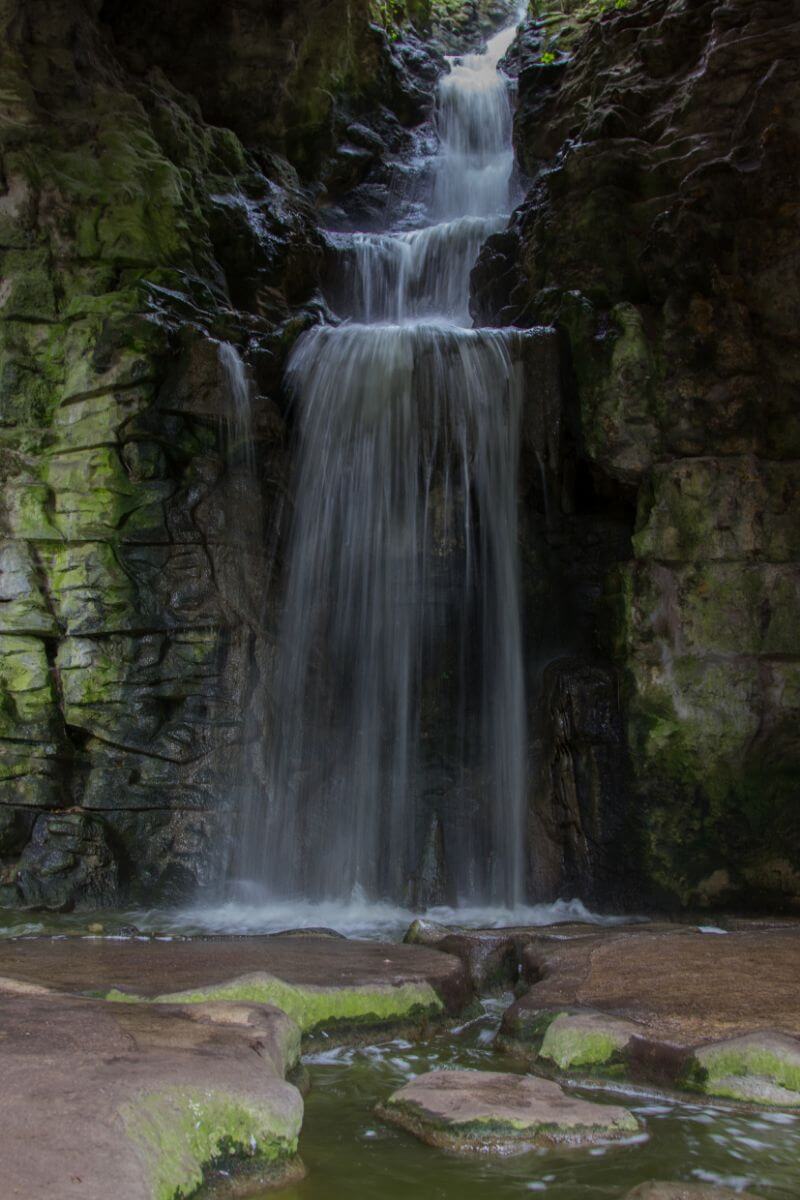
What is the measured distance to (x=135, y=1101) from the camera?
8.89 ft

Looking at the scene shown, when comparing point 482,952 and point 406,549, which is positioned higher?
point 406,549

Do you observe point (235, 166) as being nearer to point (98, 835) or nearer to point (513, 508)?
point (513, 508)

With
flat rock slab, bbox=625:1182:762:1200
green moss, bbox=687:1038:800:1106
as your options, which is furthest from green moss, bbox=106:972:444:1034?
flat rock slab, bbox=625:1182:762:1200

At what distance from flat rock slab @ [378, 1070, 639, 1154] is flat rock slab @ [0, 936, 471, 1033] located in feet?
3.34

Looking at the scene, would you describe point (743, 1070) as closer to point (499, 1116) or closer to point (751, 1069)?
point (751, 1069)

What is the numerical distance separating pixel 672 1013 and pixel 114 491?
23.4 feet

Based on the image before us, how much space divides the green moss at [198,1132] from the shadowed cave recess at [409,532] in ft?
20.5

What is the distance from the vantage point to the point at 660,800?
862 cm

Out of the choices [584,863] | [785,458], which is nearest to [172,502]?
[584,863]

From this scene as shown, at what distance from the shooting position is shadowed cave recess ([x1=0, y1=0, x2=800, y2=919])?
8719mm

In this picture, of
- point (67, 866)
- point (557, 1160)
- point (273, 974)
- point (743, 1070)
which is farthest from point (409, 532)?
point (557, 1160)

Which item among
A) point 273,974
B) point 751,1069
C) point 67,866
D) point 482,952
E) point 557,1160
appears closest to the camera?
point 557,1160

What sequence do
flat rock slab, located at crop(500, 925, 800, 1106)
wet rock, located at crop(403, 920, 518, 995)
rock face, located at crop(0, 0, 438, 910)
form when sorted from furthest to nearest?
1. rock face, located at crop(0, 0, 438, 910)
2. wet rock, located at crop(403, 920, 518, 995)
3. flat rock slab, located at crop(500, 925, 800, 1106)

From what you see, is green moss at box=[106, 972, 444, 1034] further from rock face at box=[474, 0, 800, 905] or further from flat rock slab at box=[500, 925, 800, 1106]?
rock face at box=[474, 0, 800, 905]
